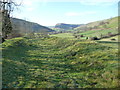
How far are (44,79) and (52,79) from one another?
26.0 inches

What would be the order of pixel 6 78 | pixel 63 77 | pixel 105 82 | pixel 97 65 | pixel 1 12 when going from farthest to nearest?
pixel 1 12 < pixel 97 65 < pixel 63 77 < pixel 6 78 < pixel 105 82

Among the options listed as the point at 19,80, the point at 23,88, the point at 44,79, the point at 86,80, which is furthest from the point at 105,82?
the point at 19,80

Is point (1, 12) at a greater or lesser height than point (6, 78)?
greater

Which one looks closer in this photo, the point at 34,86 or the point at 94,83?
the point at 34,86

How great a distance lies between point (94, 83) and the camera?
10.4 meters

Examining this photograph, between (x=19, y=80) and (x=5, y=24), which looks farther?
(x=5, y=24)

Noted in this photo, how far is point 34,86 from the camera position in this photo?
9.70 metres

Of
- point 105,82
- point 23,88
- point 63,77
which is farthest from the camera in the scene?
point 63,77

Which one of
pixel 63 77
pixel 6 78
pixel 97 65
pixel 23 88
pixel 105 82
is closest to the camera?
pixel 23 88

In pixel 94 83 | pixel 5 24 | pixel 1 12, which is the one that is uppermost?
pixel 1 12

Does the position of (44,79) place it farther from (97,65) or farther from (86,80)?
(97,65)

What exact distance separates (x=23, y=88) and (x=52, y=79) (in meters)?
2.75

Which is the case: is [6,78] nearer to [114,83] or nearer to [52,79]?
[52,79]

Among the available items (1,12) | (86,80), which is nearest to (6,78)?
(86,80)
